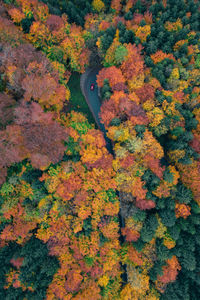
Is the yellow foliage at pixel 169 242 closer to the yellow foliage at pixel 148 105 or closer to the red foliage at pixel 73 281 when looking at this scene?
the red foliage at pixel 73 281

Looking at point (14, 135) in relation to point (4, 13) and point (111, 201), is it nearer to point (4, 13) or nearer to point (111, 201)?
point (111, 201)

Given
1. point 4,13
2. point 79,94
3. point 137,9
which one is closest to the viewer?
point 4,13

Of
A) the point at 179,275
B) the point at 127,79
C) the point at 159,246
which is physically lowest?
the point at 179,275

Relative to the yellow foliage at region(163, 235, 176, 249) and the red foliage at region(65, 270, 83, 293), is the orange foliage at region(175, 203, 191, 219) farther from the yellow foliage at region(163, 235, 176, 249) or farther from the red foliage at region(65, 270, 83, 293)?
the red foliage at region(65, 270, 83, 293)

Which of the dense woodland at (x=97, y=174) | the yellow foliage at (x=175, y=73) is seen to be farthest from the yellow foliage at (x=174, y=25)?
the yellow foliage at (x=175, y=73)

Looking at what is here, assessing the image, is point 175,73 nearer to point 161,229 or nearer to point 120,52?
point 120,52

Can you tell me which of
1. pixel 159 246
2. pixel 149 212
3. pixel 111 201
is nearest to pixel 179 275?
pixel 159 246
